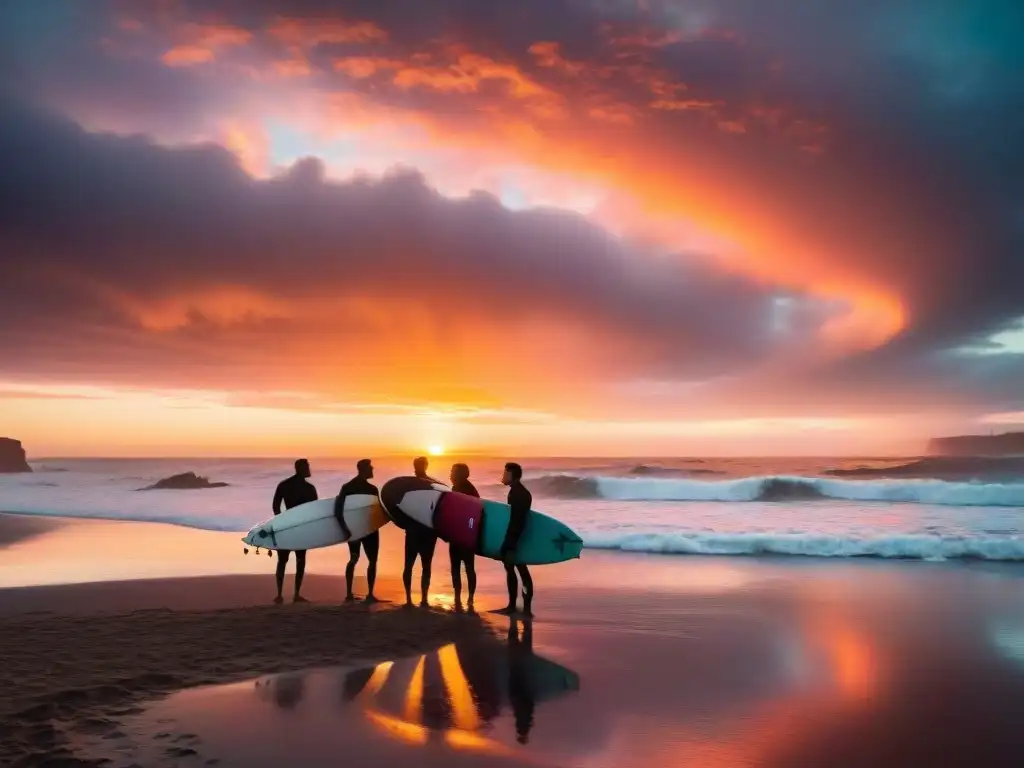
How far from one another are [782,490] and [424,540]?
28.2 metres

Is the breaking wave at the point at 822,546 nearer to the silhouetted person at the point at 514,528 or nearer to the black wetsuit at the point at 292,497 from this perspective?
the silhouetted person at the point at 514,528

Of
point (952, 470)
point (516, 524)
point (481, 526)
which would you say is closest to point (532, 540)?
point (481, 526)

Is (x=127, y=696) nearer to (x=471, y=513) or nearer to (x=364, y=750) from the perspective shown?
(x=364, y=750)

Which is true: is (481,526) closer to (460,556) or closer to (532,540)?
(460,556)

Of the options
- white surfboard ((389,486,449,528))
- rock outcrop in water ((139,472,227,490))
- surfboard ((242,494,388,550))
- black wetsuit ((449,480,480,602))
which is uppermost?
white surfboard ((389,486,449,528))

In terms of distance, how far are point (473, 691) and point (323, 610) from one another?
3726 millimetres

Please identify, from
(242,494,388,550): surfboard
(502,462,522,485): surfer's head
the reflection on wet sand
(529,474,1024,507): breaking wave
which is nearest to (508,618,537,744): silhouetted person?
the reflection on wet sand

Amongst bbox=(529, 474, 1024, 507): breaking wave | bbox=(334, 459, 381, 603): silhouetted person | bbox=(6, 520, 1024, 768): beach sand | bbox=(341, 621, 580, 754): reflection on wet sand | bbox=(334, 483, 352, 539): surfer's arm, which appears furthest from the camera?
bbox=(529, 474, 1024, 507): breaking wave

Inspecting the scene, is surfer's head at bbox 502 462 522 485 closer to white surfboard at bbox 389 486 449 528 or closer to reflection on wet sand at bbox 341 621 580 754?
white surfboard at bbox 389 486 449 528

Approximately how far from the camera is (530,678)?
270 inches

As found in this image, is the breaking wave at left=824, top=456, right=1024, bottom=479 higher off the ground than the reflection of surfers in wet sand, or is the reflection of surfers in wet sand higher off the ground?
the breaking wave at left=824, top=456, right=1024, bottom=479

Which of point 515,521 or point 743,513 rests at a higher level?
point 515,521

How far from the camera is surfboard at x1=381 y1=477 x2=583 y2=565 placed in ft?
32.9

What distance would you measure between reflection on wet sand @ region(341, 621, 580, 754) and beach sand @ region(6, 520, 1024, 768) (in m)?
0.03
